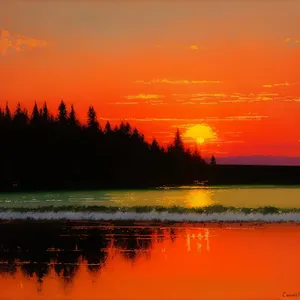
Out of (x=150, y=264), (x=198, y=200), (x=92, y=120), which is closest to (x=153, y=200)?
(x=198, y=200)

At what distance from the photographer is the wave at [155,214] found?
1401 inches

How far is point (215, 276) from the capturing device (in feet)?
55.8

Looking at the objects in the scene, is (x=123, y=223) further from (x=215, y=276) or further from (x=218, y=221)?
(x=215, y=276)

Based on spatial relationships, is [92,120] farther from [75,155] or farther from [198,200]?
[198,200]

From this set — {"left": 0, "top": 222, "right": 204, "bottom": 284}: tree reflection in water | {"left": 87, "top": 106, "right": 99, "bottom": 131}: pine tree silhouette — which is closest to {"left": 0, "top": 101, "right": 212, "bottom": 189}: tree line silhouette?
{"left": 87, "top": 106, "right": 99, "bottom": 131}: pine tree silhouette

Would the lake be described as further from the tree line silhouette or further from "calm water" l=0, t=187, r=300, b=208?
the tree line silhouette

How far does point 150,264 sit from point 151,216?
18.4 meters

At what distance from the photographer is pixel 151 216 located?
37344 millimetres

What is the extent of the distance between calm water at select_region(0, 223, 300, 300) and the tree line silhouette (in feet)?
240

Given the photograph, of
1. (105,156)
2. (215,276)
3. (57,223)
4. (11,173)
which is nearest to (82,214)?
(57,223)

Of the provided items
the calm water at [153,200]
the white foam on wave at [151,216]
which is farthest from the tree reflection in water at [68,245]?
the calm water at [153,200]

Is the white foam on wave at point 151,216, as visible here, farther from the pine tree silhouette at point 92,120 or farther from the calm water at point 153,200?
the pine tree silhouette at point 92,120

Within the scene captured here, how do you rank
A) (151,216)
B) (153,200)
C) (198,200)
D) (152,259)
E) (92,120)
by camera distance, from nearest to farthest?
(152,259), (151,216), (153,200), (198,200), (92,120)

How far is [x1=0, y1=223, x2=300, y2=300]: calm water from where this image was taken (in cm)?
1522
